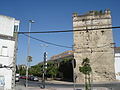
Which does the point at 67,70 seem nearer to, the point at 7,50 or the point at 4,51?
the point at 7,50

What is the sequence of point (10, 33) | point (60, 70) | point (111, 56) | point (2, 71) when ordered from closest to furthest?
point (2, 71) < point (10, 33) < point (111, 56) < point (60, 70)

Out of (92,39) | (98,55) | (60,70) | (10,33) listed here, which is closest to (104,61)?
(98,55)

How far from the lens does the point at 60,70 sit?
47594 millimetres

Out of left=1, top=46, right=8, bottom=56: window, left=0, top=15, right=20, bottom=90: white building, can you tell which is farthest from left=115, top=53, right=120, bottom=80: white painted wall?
left=1, top=46, right=8, bottom=56: window

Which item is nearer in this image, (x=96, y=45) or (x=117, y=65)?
(x=96, y=45)

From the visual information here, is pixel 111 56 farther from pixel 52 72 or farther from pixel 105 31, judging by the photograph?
pixel 52 72

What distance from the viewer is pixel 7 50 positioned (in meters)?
16.6

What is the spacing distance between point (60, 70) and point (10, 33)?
32.0 metres

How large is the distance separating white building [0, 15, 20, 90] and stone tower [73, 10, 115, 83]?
80.7 feet

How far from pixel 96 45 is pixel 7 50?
27.3 metres

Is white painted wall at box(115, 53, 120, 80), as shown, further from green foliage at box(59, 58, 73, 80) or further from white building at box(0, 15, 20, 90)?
white building at box(0, 15, 20, 90)

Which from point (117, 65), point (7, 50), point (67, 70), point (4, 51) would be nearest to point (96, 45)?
point (117, 65)

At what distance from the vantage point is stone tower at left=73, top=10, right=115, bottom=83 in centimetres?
3894

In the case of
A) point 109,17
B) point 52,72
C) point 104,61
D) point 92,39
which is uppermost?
point 109,17
